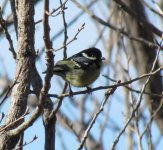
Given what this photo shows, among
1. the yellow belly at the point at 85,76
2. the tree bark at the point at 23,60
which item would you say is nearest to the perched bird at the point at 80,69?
the yellow belly at the point at 85,76

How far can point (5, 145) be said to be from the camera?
274 cm

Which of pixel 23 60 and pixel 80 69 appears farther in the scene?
pixel 80 69

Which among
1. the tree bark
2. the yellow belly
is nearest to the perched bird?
the yellow belly

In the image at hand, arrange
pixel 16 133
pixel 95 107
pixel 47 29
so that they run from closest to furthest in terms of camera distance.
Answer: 1. pixel 47 29
2. pixel 16 133
3. pixel 95 107

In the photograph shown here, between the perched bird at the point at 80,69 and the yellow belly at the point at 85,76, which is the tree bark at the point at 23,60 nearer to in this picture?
the perched bird at the point at 80,69

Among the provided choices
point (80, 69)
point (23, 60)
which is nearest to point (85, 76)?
point (80, 69)

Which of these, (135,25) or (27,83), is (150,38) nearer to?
(135,25)

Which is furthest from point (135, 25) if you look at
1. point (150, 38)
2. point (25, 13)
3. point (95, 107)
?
point (25, 13)

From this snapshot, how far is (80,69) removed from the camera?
473 cm

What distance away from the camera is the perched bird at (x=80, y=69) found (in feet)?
15.0

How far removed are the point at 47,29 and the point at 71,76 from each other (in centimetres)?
226

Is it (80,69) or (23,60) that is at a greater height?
(80,69)

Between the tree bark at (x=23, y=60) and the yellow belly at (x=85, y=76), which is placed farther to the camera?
the yellow belly at (x=85, y=76)

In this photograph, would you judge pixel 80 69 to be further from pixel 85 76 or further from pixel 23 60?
pixel 23 60
